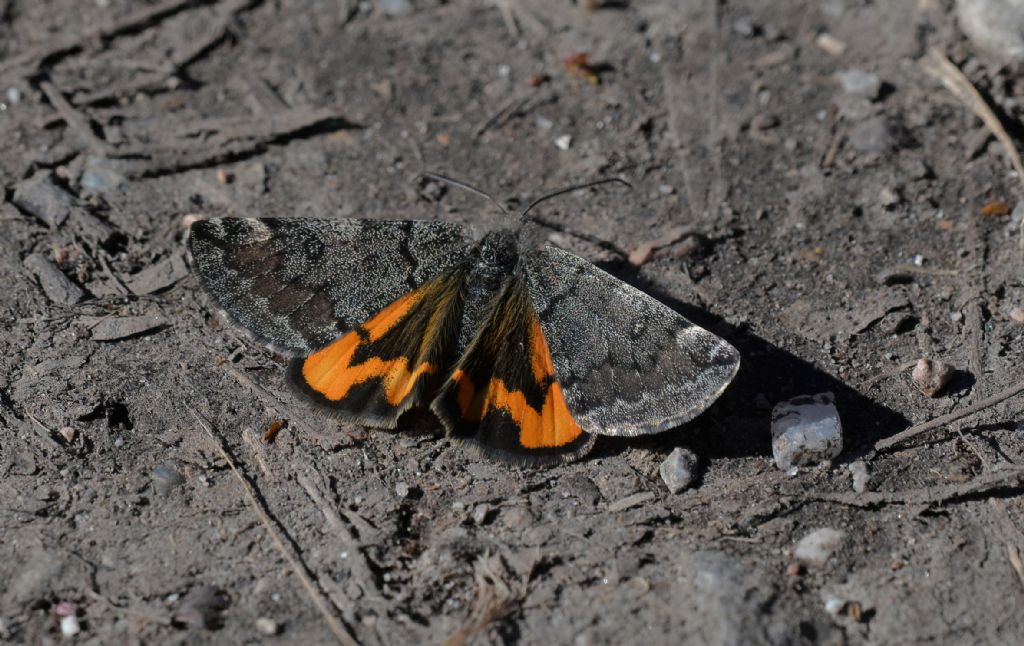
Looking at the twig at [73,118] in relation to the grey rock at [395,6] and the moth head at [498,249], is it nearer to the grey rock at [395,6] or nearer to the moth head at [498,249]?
the grey rock at [395,6]

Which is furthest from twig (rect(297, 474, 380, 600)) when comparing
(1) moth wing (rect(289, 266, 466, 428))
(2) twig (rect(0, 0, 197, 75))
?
(2) twig (rect(0, 0, 197, 75))

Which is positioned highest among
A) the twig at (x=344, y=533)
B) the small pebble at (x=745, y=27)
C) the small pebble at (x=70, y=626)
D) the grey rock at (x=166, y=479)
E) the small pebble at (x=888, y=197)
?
the small pebble at (x=745, y=27)

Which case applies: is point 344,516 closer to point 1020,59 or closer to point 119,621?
point 119,621

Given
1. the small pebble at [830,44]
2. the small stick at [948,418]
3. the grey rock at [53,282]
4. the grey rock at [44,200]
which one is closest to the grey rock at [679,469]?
the small stick at [948,418]

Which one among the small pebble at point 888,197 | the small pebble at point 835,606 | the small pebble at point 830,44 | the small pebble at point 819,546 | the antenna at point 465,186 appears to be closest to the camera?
the small pebble at point 835,606

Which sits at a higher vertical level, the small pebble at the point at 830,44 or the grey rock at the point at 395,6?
the grey rock at the point at 395,6

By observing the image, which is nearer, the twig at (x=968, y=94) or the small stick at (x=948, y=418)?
the small stick at (x=948, y=418)

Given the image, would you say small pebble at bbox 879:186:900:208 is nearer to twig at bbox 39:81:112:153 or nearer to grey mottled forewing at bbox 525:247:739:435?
grey mottled forewing at bbox 525:247:739:435
